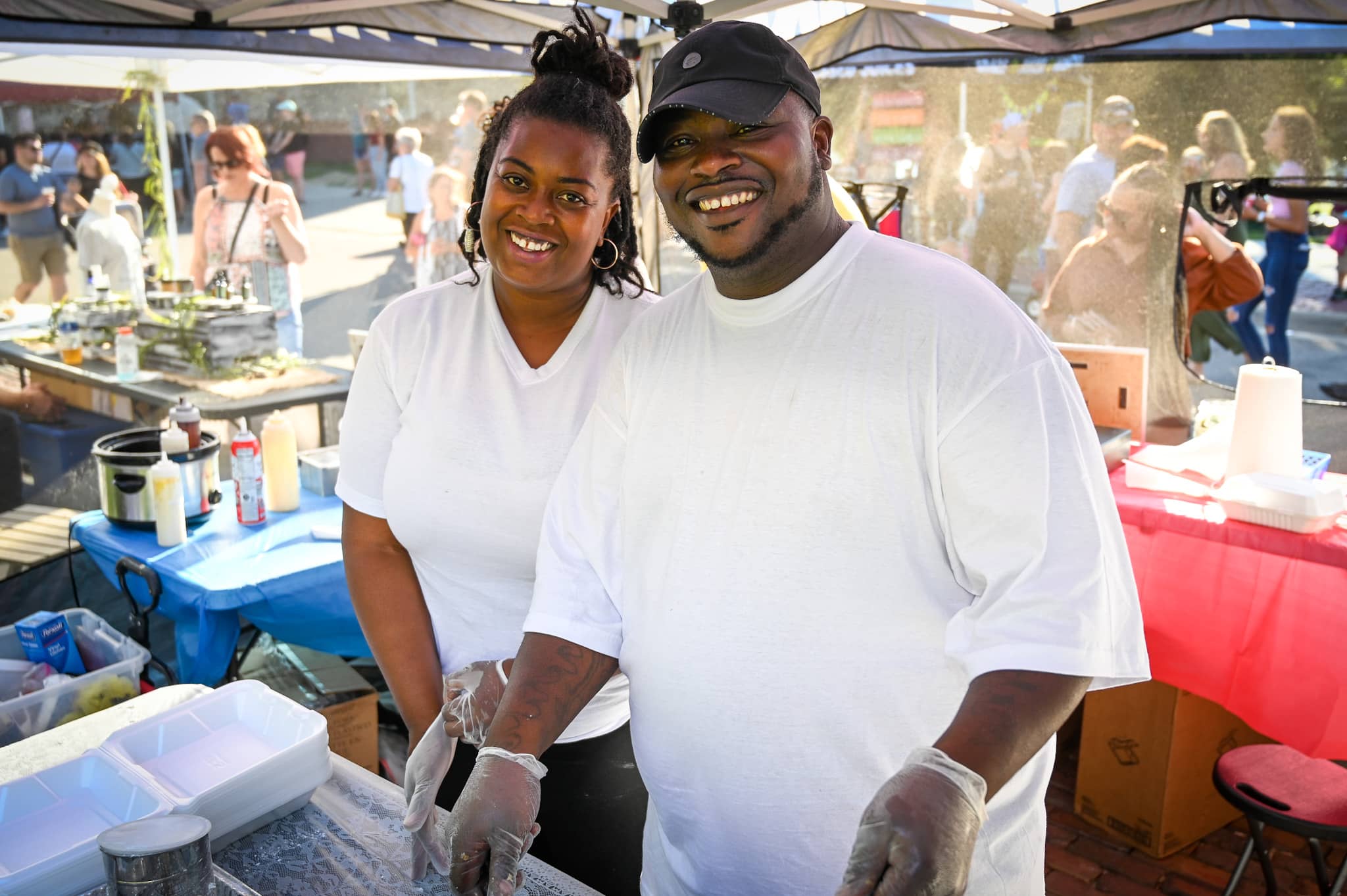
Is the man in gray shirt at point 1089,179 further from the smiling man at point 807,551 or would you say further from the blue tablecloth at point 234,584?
the smiling man at point 807,551

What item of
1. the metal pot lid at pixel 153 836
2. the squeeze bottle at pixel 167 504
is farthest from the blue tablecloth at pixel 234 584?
the metal pot lid at pixel 153 836

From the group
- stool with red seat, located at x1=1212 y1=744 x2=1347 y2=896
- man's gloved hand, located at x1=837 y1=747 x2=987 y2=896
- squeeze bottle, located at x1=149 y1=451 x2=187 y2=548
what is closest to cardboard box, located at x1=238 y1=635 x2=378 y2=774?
squeeze bottle, located at x1=149 y1=451 x2=187 y2=548

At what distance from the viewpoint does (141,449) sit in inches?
133

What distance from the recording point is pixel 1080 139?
192 inches

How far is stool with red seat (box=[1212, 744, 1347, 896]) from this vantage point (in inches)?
91.9

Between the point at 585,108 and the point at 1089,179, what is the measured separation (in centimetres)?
386

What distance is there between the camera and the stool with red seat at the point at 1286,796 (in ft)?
7.66

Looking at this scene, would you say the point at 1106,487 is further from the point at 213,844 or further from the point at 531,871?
the point at 213,844

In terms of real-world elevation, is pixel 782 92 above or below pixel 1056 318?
above

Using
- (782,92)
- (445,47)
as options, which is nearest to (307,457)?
(445,47)

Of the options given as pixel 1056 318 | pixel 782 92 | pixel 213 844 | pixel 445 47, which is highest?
pixel 445 47

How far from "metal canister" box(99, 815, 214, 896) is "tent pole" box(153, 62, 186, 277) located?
4.72 meters

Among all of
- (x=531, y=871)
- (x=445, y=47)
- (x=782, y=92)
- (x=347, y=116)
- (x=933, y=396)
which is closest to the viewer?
(x=933, y=396)

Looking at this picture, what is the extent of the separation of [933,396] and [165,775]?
1248 millimetres
